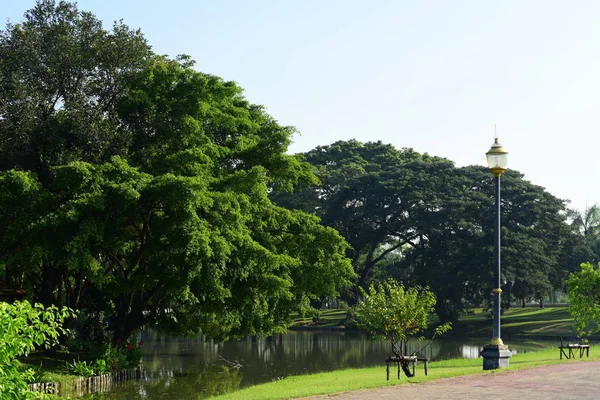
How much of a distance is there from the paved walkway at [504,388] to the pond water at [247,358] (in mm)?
9584

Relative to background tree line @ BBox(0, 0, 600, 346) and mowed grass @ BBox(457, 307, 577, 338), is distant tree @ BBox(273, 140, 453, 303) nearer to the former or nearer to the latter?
mowed grass @ BBox(457, 307, 577, 338)

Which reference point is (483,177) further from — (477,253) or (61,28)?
(61,28)

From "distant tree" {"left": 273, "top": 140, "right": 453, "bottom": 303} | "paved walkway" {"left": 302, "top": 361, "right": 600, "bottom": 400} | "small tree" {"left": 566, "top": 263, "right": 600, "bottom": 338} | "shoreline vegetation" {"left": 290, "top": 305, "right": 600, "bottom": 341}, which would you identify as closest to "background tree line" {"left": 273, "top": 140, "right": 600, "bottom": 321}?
"distant tree" {"left": 273, "top": 140, "right": 453, "bottom": 303}

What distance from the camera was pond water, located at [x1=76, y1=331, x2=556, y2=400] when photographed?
1111 inches

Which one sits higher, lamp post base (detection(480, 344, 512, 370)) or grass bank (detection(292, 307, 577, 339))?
lamp post base (detection(480, 344, 512, 370))

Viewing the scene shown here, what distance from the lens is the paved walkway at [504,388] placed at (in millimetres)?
16094

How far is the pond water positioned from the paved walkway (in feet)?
31.4

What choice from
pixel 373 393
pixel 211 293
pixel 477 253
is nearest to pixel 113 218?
pixel 211 293

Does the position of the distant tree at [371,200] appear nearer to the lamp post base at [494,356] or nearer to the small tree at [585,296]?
the small tree at [585,296]

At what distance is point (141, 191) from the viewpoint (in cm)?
2669

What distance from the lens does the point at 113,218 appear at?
27.4 meters

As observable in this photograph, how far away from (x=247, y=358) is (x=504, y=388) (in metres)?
26.0

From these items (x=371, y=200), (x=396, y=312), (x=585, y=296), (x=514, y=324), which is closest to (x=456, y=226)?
(x=371, y=200)

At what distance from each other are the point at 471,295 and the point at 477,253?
11.3 ft
